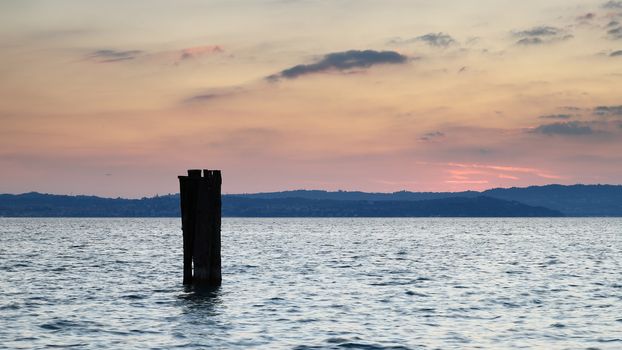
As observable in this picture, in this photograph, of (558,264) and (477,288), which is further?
(558,264)

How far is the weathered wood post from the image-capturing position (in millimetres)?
28188

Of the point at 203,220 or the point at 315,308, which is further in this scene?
the point at 203,220

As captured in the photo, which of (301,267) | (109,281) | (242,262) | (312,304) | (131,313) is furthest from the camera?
(242,262)

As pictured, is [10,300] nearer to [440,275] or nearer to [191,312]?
[191,312]

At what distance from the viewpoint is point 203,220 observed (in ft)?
92.5

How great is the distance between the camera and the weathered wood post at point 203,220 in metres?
28.2

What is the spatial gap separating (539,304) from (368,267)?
1939cm

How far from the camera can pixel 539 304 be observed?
28219mm

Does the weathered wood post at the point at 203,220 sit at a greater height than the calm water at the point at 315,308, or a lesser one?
greater

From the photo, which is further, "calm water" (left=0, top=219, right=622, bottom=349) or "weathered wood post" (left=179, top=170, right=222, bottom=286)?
"weathered wood post" (left=179, top=170, right=222, bottom=286)

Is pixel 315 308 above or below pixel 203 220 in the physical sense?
below

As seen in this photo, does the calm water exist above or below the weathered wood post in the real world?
below

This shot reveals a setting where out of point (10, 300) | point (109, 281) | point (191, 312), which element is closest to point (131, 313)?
point (191, 312)

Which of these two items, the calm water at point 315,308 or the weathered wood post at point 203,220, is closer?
the calm water at point 315,308
